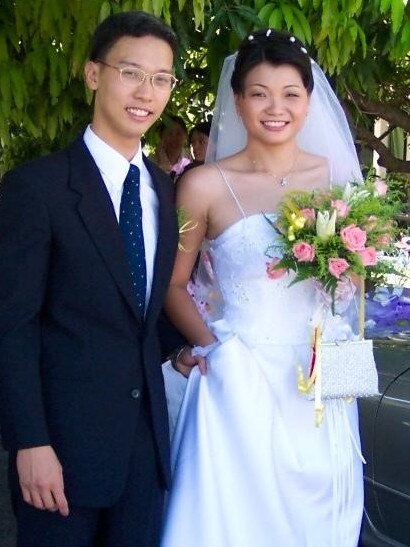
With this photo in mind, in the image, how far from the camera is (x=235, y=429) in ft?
8.87

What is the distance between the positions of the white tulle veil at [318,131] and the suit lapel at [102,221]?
2.92ft

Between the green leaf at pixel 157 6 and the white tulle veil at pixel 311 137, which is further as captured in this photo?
the white tulle veil at pixel 311 137

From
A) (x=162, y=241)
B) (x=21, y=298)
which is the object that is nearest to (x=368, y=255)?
(x=162, y=241)

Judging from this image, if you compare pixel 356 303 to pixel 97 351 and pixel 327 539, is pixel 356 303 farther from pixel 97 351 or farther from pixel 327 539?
pixel 97 351

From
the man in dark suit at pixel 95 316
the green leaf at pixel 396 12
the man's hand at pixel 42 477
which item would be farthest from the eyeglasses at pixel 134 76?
the green leaf at pixel 396 12

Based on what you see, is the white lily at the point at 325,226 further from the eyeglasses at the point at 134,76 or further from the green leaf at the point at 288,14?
the green leaf at the point at 288,14

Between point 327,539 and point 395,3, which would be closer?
point 327,539

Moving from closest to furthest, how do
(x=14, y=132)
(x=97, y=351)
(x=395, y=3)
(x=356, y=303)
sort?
(x=97, y=351), (x=356, y=303), (x=395, y=3), (x=14, y=132)

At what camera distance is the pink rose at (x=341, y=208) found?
8.36ft

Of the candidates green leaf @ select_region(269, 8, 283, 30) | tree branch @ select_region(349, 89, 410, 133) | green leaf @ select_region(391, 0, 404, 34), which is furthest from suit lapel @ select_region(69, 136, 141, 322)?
tree branch @ select_region(349, 89, 410, 133)

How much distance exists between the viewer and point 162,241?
2396mm

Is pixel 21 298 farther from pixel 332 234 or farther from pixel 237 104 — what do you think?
pixel 237 104

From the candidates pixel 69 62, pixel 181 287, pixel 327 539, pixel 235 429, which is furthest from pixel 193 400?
pixel 69 62

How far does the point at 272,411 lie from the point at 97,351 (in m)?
0.69
